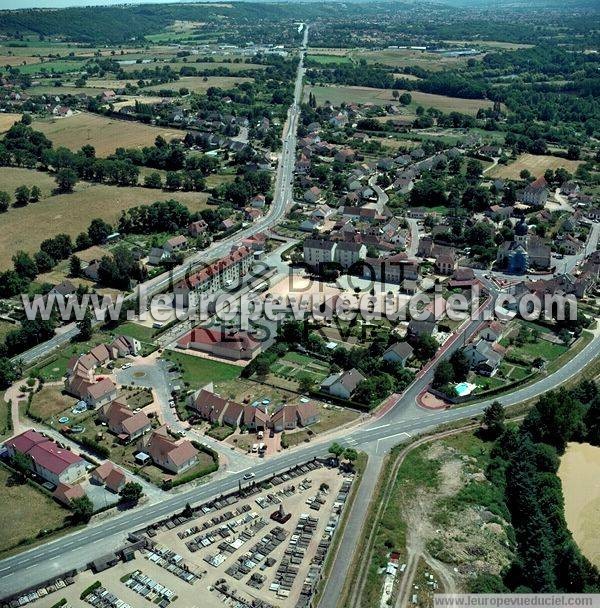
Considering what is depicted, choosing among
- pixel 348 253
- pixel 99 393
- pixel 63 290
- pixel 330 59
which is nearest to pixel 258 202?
pixel 348 253

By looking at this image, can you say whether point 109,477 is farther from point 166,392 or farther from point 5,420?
point 5,420

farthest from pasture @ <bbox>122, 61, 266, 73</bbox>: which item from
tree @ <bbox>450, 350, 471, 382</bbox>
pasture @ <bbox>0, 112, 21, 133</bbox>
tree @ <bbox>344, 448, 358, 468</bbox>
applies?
tree @ <bbox>344, 448, 358, 468</bbox>

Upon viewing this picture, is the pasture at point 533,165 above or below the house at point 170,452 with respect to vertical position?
above

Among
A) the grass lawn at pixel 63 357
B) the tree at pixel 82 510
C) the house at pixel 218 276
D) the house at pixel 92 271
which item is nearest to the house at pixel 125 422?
the tree at pixel 82 510

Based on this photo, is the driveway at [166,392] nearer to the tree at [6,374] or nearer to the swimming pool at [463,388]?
the tree at [6,374]

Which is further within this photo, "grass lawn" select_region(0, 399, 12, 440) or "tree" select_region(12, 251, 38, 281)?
"tree" select_region(12, 251, 38, 281)

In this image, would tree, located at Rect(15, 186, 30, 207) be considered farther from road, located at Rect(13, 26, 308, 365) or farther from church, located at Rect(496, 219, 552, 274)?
church, located at Rect(496, 219, 552, 274)
